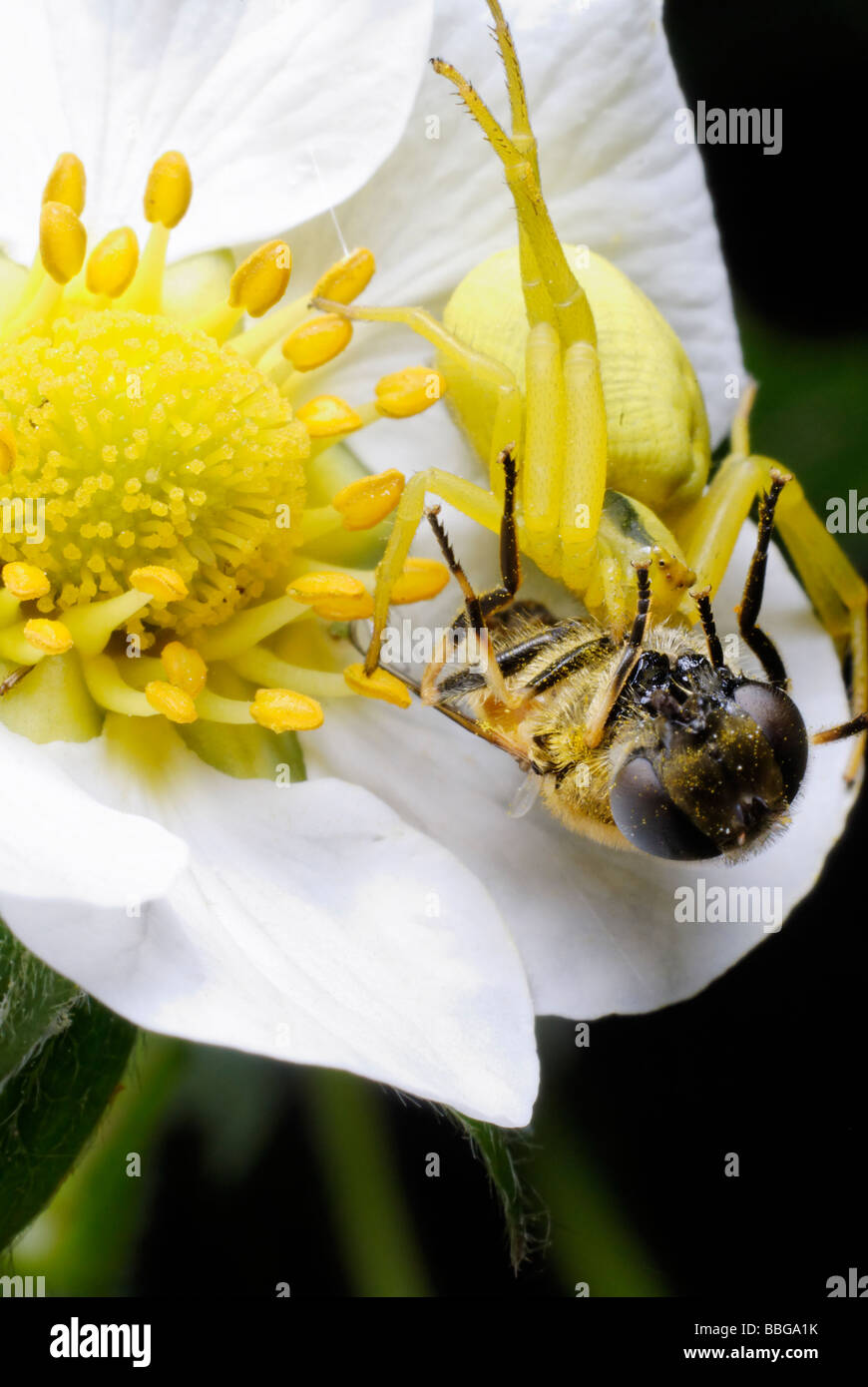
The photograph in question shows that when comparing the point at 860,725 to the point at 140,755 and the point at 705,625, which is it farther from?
the point at 140,755

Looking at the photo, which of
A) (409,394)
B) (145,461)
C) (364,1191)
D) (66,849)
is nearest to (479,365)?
(409,394)

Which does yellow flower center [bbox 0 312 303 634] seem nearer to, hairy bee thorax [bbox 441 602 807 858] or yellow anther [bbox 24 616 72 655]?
→ yellow anther [bbox 24 616 72 655]

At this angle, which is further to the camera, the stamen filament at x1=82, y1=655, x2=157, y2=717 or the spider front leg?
the spider front leg

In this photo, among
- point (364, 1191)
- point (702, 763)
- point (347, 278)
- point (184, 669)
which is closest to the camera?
point (702, 763)

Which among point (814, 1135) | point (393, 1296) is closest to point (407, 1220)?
point (393, 1296)

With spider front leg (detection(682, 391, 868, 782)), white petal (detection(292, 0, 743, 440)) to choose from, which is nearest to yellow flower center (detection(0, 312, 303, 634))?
white petal (detection(292, 0, 743, 440))

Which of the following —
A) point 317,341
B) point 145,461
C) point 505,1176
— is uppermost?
point 317,341

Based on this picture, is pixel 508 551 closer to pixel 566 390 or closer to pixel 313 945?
pixel 566 390
